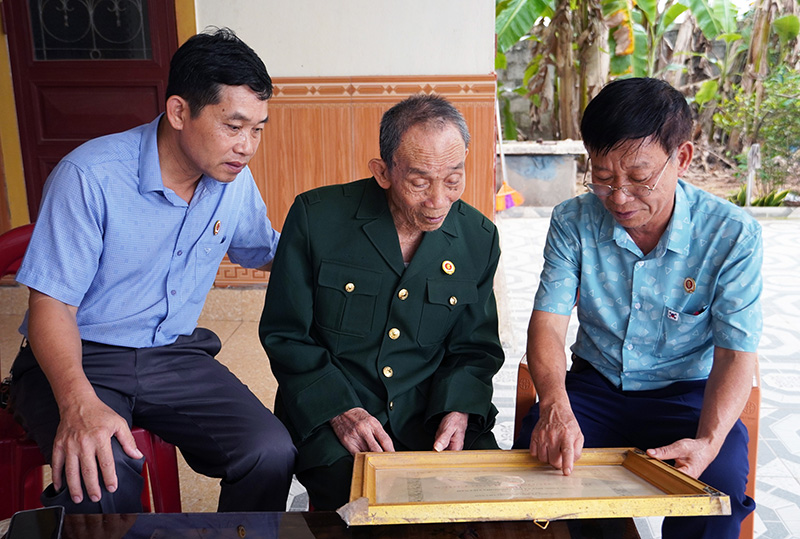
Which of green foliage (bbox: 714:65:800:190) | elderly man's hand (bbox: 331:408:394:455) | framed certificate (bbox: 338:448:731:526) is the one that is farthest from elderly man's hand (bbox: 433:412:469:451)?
green foliage (bbox: 714:65:800:190)

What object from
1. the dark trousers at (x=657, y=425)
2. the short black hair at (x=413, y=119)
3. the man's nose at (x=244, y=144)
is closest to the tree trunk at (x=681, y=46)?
the dark trousers at (x=657, y=425)

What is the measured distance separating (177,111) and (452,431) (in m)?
1.11

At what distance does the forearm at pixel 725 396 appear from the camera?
157cm

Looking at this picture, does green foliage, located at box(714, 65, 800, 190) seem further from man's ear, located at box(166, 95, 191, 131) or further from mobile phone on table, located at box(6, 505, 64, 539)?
mobile phone on table, located at box(6, 505, 64, 539)

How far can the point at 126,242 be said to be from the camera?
1.83m

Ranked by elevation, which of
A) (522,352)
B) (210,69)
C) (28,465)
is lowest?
(522,352)

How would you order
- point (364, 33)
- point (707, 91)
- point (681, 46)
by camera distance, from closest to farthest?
point (364, 33) → point (707, 91) → point (681, 46)

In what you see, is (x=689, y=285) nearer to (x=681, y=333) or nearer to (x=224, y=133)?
(x=681, y=333)

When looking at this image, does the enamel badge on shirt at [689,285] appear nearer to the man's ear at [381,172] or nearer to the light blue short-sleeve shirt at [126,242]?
the man's ear at [381,172]

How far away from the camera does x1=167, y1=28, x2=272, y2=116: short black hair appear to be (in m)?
1.77

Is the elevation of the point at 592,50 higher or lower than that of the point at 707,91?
higher

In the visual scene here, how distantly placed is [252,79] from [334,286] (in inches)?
23.0

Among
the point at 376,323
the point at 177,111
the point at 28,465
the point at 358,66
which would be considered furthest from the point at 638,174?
the point at 358,66

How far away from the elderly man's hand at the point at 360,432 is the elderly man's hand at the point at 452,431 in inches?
5.2
